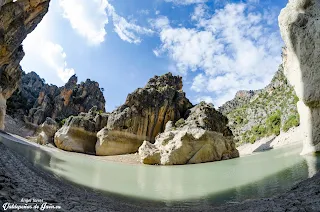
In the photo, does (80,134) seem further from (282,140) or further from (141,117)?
(282,140)

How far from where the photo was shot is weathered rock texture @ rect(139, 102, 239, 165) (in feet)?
98.4

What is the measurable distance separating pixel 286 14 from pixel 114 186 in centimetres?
2074

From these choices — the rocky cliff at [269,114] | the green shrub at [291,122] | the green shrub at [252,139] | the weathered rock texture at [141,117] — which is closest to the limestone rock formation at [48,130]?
the weathered rock texture at [141,117]

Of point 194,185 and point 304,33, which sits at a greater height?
point 304,33

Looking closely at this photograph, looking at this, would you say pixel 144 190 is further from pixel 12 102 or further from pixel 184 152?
pixel 12 102

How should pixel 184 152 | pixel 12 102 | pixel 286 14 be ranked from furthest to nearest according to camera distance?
pixel 12 102 → pixel 184 152 → pixel 286 14

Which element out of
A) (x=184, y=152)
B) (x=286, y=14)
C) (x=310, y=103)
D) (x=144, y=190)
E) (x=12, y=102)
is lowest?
(x=144, y=190)

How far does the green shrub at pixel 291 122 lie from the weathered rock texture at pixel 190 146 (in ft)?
89.6

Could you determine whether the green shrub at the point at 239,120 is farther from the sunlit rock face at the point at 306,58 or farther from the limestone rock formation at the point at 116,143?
the sunlit rock face at the point at 306,58

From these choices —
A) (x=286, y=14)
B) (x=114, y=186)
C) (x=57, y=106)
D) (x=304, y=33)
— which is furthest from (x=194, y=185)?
(x=57, y=106)

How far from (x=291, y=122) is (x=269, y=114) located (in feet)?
78.7

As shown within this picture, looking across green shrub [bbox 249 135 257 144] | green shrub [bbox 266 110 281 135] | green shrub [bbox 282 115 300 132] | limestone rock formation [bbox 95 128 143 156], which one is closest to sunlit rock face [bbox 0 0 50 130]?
limestone rock formation [bbox 95 128 143 156]

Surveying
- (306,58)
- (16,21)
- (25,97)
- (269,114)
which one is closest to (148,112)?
(16,21)

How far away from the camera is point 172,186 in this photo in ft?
48.8
